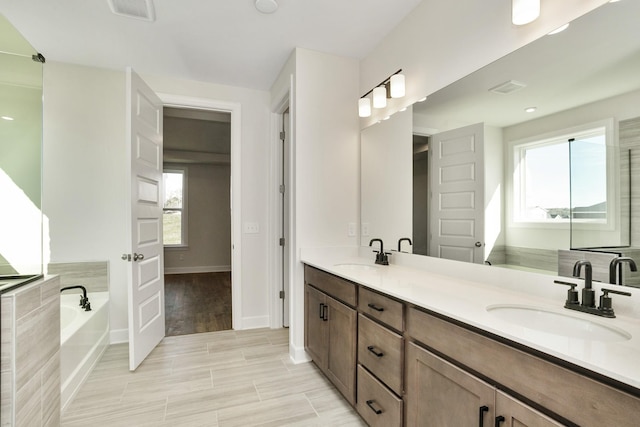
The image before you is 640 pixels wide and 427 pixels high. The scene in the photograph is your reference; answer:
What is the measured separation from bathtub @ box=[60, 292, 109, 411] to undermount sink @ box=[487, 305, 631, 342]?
2.57 meters

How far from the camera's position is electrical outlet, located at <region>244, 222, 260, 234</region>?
134 inches

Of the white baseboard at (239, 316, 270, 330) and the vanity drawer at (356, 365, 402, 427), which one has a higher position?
the vanity drawer at (356, 365, 402, 427)

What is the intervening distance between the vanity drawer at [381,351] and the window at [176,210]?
6183 mm

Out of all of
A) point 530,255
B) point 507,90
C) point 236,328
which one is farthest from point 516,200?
point 236,328

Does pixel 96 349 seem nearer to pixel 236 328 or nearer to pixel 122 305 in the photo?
pixel 122 305

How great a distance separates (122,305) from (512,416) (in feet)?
10.8

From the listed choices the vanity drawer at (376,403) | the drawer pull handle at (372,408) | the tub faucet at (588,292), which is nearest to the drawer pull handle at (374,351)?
the vanity drawer at (376,403)

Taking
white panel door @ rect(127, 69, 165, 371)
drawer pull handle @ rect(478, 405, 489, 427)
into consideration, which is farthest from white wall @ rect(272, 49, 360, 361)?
drawer pull handle @ rect(478, 405, 489, 427)

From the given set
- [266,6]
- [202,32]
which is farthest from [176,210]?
[266,6]

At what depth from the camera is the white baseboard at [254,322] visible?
3393mm

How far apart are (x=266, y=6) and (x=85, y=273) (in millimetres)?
2793

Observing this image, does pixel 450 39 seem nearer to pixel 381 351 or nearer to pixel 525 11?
pixel 525 11

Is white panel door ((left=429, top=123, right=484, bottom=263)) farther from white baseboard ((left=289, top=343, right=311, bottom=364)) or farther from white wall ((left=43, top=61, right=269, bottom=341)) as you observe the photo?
white wall ((left=43, top=61, right=269, bottom=341))

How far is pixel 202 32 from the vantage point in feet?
8.04
